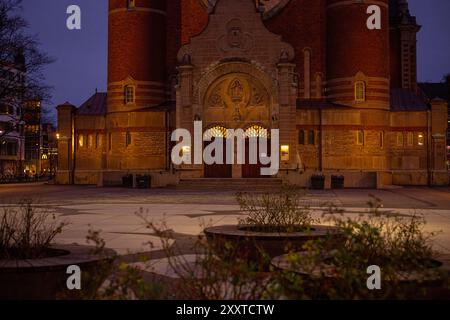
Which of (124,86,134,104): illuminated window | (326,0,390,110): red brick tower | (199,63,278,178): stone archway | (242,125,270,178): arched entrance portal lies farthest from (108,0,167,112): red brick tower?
(326,0,390,110): red brick tower

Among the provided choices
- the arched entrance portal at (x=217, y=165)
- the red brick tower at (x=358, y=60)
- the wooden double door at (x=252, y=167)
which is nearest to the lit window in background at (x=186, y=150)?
the arched entrance portal at (x=217, y=165)

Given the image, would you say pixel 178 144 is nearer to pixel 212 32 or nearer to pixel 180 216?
pixel 212 32

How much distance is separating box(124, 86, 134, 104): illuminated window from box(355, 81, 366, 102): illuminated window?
18446 mm

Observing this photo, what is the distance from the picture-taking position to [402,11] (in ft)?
190

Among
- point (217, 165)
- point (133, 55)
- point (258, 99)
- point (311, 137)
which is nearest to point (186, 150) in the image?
point (217, 165)

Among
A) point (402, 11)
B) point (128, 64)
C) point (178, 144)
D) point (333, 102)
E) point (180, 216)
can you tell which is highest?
point (402, 11)

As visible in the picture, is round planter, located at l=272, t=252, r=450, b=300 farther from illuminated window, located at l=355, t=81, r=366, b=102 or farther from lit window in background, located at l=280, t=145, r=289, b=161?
illuminated window, located at l=355, t=81, r=366, b=102

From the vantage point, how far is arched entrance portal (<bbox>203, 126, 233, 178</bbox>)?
152ft

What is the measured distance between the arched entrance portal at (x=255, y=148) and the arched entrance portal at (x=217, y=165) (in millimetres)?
1305

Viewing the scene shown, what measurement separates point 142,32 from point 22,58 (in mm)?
12284

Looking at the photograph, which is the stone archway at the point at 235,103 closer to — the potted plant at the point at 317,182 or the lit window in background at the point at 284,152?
the lit window in background at the point at 284,152

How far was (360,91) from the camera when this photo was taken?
48.0 metres
